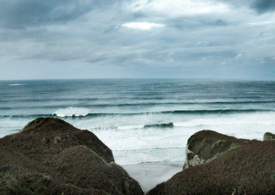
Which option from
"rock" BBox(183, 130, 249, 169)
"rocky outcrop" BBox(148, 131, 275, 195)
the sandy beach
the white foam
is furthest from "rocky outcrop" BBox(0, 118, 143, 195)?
the white foam

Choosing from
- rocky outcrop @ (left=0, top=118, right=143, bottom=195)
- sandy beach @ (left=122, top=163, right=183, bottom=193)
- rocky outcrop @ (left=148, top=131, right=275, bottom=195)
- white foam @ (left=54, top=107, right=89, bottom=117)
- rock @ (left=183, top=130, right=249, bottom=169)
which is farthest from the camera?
white foam @ (left=54, top=107, right=89, bottom=117)

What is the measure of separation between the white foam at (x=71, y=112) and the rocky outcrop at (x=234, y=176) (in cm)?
2273

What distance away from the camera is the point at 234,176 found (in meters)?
4.37

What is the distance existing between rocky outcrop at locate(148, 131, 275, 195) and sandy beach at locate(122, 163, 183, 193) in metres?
2.49

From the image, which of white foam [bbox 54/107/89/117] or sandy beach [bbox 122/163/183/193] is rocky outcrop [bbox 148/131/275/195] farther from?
white foam [bbox 54/107/89/117]

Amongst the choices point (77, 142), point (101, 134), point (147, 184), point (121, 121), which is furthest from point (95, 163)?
point (121, 121)

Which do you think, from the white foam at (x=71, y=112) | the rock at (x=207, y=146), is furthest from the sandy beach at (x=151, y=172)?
the white foam at (x=71, y=112)

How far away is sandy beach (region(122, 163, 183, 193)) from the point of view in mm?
7536

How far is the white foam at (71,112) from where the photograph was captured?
26312 mm

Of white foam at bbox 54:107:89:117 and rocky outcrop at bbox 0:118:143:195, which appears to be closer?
rocky outcrop at bbox 0:118:143:195

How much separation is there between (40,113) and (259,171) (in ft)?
93.3

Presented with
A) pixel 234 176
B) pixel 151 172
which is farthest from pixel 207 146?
pixel 151 172

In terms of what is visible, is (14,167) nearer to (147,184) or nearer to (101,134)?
(147,184)

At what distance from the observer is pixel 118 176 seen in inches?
183
